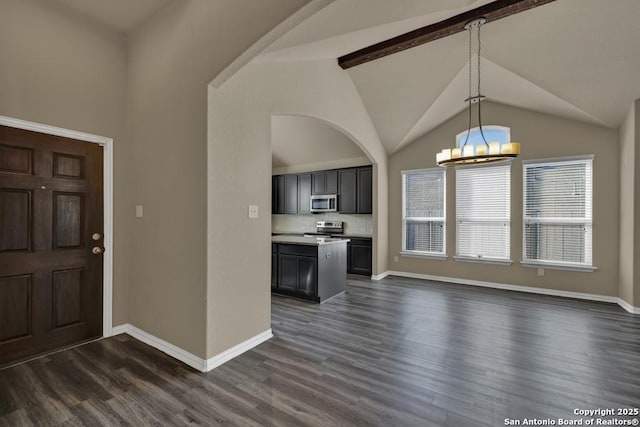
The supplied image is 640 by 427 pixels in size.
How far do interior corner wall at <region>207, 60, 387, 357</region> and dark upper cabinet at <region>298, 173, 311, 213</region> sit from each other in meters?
3.71

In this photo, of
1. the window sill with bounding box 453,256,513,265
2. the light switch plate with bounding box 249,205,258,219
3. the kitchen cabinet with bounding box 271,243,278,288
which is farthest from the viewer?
Result: the window sill with bounding box 453,256,513,265

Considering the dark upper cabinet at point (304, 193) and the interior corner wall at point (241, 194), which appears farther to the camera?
the dark upper cabinet at point (304, 193)

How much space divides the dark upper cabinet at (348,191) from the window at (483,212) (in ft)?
6.75

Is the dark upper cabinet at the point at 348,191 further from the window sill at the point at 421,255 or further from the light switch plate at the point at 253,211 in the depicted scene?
the light switch plate at the point at 253,211

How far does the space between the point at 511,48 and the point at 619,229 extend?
316 centimetres

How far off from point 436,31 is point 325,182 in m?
3.86

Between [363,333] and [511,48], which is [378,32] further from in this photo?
[363,333]

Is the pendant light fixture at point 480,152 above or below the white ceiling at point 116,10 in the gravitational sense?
below

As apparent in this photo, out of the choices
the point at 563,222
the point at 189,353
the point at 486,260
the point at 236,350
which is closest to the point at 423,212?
the point at 486,260

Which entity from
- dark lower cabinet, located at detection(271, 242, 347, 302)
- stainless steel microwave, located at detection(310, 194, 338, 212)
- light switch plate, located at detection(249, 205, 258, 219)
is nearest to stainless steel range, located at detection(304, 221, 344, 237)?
stainless steel microwave, located at detection(310, 194, 338, 212)

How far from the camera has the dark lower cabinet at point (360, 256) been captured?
6105mm

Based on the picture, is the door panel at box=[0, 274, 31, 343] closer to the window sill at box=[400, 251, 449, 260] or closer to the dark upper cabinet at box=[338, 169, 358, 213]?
the dark upper cabinet at box=[338, 169, 358, 213]

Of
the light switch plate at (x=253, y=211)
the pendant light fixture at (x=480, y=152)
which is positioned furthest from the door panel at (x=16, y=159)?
the pendant light fixture at (x=480, y=152)

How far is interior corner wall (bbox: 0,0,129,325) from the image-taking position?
251cm
